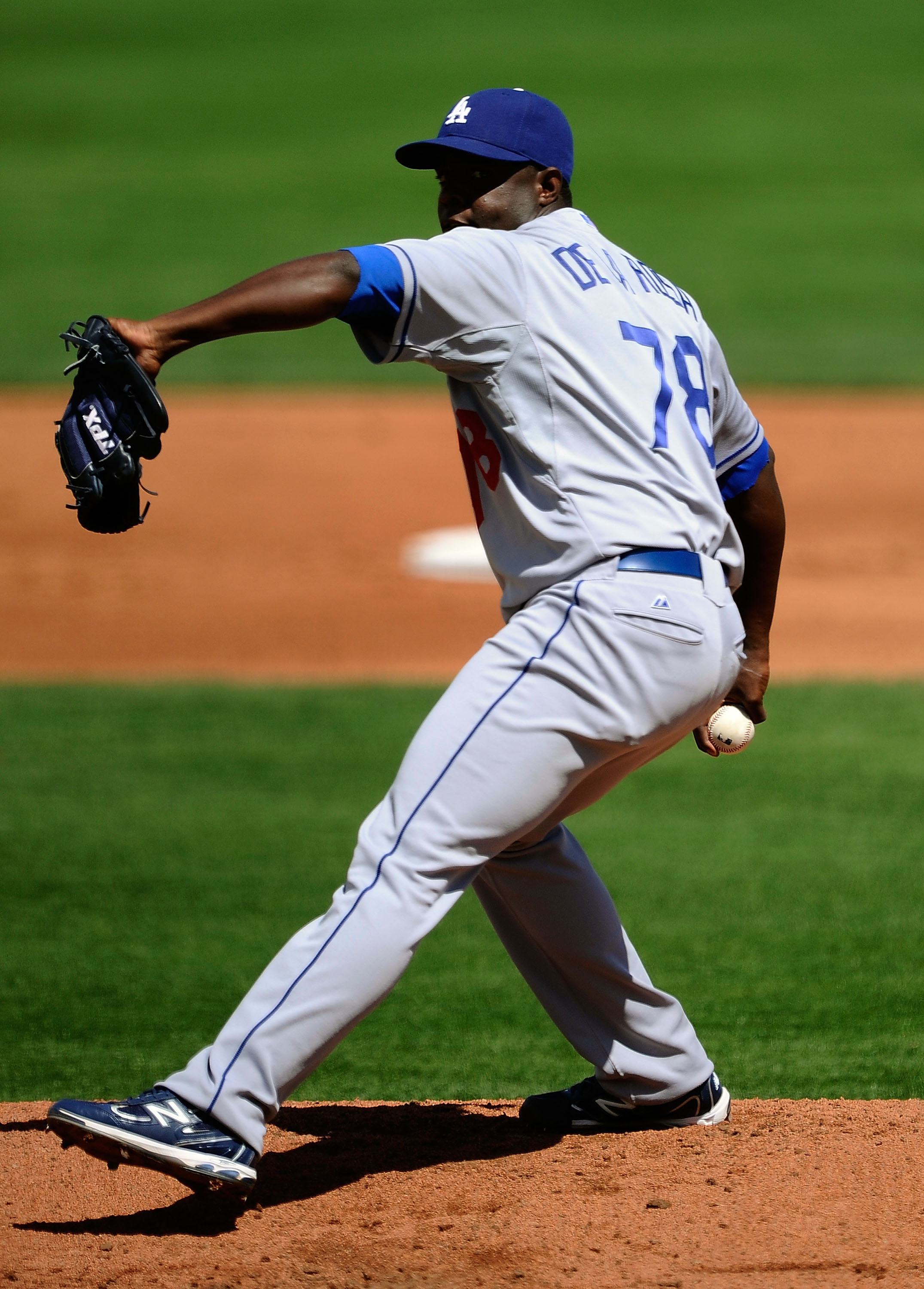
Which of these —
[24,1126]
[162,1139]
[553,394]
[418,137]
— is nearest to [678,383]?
[553,394]

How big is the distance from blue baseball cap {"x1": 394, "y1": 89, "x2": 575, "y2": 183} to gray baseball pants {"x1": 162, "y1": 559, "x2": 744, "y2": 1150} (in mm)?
791

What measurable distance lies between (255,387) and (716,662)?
12.4m

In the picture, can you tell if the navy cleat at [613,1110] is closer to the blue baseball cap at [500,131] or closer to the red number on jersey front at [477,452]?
the red number on jersey front at [477,452]

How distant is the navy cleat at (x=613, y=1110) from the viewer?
3350 mm

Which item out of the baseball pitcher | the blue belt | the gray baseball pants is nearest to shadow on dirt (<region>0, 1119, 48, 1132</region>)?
the baseball pitcher

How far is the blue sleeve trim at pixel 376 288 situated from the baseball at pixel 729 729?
45.6 inches

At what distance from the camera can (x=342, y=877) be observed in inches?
217

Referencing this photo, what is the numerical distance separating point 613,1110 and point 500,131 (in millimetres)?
1911

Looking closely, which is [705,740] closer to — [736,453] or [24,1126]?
[736,453]

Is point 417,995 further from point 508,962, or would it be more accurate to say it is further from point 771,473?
point 771,473

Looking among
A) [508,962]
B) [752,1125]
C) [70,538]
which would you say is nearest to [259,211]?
[70,538]

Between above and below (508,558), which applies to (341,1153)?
below

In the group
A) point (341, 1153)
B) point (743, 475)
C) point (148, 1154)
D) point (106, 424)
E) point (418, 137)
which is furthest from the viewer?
point (418, 137)

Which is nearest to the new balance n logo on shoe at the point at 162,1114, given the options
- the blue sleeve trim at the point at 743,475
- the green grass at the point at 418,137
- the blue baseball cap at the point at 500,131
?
the blue sleeve trim at the point at 743,475
